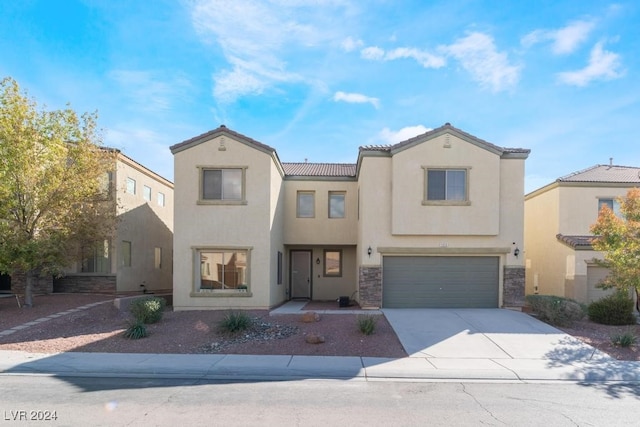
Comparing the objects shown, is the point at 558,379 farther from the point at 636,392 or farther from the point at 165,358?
the point at 165,358

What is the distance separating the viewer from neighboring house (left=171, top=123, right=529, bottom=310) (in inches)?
569

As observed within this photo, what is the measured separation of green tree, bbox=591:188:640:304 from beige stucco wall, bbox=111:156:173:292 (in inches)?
688

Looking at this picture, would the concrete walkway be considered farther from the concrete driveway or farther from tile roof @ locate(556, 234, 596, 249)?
tile roof @ locate(556, 234, 596, 249)

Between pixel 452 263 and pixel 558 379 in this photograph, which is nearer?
pixel 558 379

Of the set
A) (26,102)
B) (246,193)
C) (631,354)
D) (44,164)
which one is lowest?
(631,354)

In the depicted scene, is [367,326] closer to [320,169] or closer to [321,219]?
[321,219]

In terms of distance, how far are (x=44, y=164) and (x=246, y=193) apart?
22.3 ft

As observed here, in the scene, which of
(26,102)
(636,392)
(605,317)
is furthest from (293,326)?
(26,102)

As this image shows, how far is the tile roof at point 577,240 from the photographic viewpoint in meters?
17.0

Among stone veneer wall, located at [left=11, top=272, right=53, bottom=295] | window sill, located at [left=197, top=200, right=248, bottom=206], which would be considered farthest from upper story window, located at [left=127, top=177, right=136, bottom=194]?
window sill, located at [left=197, top=200, right=248, bottom=206]

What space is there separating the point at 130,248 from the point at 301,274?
7.82m

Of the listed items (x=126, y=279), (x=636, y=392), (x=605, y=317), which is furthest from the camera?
(x=126, y=279)

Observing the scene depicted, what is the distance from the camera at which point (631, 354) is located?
991cm

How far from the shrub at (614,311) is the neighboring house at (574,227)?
339 cm
